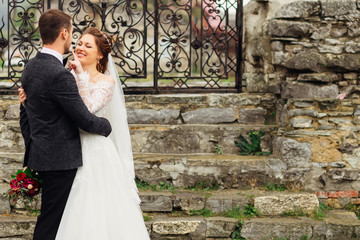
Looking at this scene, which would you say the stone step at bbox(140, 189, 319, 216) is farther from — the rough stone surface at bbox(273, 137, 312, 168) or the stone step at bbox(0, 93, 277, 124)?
the stone step at bbox(0, 93, 277, 124)

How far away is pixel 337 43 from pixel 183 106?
189 centimetres

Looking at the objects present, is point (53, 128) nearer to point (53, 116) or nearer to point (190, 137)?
point (53, 116)

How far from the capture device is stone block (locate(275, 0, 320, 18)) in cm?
523

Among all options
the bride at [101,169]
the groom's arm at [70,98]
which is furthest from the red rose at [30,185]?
the groom's arm at [70,98]

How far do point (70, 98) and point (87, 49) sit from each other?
0.59m

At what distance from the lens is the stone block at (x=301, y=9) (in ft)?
17.2

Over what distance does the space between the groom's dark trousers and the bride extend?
3.4 inches

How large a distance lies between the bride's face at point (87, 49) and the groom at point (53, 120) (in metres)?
0.27

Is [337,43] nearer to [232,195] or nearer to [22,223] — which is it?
[232,195]

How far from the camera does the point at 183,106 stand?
5.66m

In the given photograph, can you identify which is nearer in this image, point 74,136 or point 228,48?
point 74,136

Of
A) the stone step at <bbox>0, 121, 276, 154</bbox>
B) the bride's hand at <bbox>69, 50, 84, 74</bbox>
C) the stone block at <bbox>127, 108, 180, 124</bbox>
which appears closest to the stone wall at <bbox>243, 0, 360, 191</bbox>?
the stone step at <bbox>0, 121, 276, 154</bbox>

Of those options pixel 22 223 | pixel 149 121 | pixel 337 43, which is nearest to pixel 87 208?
pixel 22 223

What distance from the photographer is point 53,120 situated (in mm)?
3133
